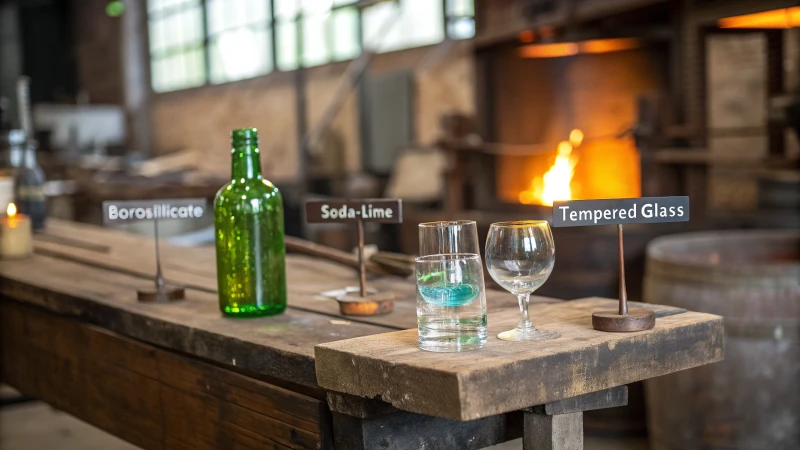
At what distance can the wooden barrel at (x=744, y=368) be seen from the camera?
9.00 feet

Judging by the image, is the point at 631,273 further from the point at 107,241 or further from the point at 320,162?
the point at 320,162

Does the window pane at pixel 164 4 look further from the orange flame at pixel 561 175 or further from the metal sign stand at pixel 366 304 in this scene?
the metal sign stand at pixel 366 304

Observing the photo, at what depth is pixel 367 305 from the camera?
1.70m

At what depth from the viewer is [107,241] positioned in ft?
10.5

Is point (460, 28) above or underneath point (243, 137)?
above

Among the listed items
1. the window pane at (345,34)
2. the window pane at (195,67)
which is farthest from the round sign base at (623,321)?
the window pane at (195,67)

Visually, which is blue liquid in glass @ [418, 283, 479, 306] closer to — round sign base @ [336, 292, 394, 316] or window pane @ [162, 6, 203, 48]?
round sign base @ [336, 292, 394, 316]

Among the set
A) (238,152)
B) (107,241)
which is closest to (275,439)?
(238,152)

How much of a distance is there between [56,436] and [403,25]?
6.74m

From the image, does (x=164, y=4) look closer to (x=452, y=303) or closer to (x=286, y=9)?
(x=286, y=9)

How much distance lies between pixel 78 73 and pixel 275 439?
56.7 ft

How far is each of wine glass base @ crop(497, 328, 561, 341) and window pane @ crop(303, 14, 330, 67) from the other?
10.1 meters

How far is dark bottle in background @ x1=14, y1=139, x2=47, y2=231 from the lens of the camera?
136 inches

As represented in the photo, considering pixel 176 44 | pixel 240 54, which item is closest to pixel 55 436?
pixel 240 54
